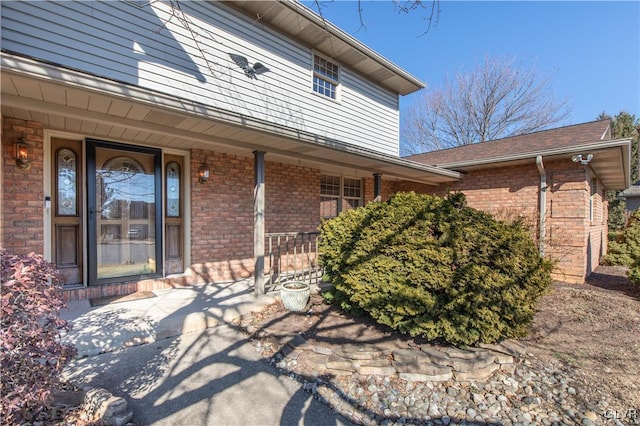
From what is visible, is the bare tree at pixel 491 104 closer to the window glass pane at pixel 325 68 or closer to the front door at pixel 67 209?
the window glass pane at pixel 325 68

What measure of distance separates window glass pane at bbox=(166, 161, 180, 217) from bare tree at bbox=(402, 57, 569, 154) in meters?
18.9

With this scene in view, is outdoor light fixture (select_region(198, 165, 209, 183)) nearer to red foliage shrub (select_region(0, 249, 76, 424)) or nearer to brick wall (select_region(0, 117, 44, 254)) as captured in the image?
brick wall (select_region(0, 117, 44, 254))

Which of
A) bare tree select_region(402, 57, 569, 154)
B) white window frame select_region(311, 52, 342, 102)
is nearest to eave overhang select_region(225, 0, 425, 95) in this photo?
white window frame select_region(311, 52, 342, 102)

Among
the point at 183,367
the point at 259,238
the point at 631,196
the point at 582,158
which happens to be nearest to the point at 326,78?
the point at 259,238

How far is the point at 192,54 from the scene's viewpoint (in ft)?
16.1

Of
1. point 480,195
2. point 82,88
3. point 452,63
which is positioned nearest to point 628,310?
point 480,195

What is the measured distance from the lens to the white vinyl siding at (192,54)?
12.2ft

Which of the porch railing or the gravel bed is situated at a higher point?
the porch railing

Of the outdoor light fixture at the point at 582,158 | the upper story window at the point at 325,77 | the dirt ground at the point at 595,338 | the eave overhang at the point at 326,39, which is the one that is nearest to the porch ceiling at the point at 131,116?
the eave overhang at the point at 326,39

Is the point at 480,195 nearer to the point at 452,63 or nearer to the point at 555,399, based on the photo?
the point at 555,399

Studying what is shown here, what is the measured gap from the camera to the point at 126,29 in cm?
430

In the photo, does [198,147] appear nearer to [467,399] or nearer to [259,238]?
[259,238]

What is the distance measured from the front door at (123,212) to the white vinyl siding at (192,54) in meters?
1.16

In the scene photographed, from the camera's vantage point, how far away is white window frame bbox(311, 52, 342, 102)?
686 centimetres
